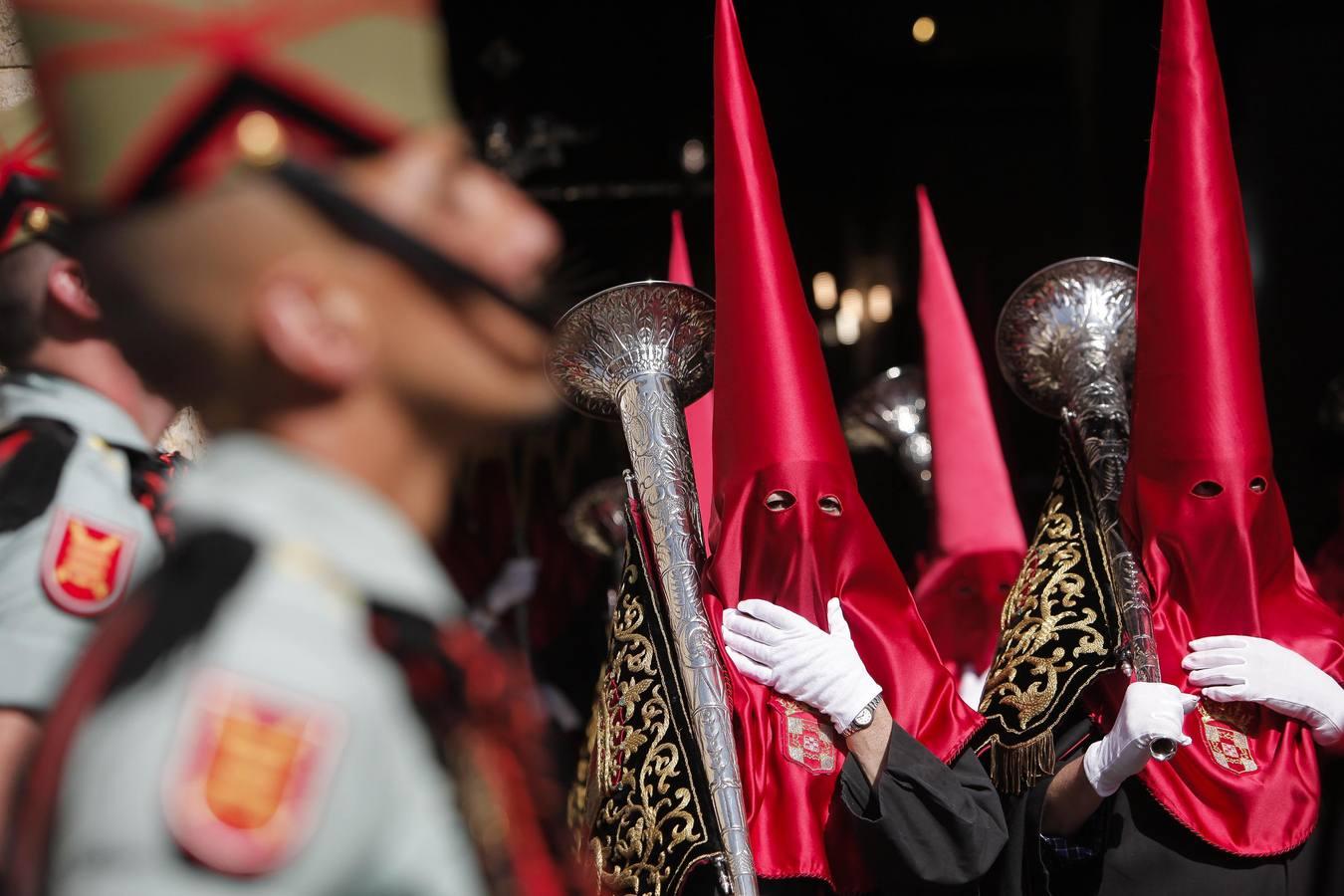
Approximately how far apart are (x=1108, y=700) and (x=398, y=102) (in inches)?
92.3

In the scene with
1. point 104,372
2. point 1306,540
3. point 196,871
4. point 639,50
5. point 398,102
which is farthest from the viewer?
point 639,50

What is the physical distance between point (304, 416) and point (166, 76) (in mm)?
212

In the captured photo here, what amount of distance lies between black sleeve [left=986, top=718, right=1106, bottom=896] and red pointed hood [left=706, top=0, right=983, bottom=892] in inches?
11.1

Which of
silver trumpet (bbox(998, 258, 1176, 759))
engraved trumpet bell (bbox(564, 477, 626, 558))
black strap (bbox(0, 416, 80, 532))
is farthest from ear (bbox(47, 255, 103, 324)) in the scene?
engraved trumpet bell (bbox(564, 477, 626, 558))

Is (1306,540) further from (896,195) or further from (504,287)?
(504,287)

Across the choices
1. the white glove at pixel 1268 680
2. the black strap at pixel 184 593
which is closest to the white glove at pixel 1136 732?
the white glove at pixel 1268 680

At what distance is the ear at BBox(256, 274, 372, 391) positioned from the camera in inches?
33.3

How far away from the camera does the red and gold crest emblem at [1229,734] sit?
2.76 metres

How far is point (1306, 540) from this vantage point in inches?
184

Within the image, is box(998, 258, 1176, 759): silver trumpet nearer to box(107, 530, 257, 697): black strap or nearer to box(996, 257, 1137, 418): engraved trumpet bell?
box(996, 257, 1137, 418): engraved trumpet bell

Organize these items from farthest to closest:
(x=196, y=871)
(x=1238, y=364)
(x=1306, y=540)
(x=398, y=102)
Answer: (x=1306, y=540) → (x=1238, y=364) → (x=398, y=102) → (x=196, y=871)

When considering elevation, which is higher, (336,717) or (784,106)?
(784,106)

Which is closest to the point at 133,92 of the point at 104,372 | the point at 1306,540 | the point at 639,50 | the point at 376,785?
the point at 376,785

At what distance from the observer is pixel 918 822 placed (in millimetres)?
2436
